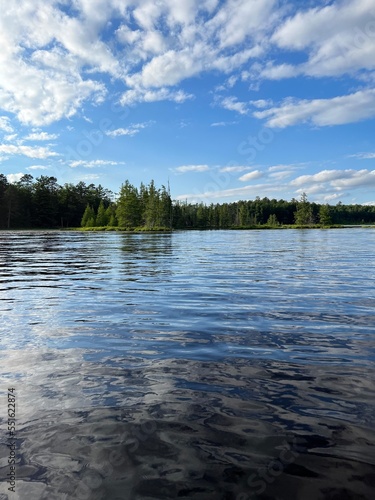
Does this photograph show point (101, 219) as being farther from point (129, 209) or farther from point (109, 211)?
point (129, 209)

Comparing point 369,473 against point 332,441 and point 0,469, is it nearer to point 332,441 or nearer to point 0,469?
point 332,441

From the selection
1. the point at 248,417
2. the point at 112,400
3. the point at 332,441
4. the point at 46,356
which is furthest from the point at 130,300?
the point at 332,441

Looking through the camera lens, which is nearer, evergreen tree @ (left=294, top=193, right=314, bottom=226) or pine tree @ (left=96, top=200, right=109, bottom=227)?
pine tree @ (left=96, top=200, right=109, bottom=227)

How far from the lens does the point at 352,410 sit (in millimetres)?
5070

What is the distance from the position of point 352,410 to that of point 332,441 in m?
0.92

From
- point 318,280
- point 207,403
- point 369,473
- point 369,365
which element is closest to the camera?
point 369,473

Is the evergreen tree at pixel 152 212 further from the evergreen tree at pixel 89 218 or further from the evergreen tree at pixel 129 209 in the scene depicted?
the evergreen tree at pixel 89 218

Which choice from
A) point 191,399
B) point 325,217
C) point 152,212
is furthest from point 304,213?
point 191,399

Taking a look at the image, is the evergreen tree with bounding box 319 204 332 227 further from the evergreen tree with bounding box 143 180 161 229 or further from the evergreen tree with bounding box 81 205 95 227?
the evergreen tree with bounding box 81 205 95 227

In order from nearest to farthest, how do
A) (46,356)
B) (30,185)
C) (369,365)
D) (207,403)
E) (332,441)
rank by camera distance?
(332,441) < (207,403) < (369,365) < (46,356) < (30,185)

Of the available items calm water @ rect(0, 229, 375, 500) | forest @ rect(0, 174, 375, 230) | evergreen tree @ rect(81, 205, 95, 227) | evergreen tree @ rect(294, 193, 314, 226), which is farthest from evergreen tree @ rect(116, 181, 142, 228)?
calm water @ rect(0, 229, 375, 500)

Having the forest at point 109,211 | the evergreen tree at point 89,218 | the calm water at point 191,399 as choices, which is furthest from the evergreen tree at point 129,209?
the calm water at point 191,399

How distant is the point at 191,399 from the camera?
215 inches

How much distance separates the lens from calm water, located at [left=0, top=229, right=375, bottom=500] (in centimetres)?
372
